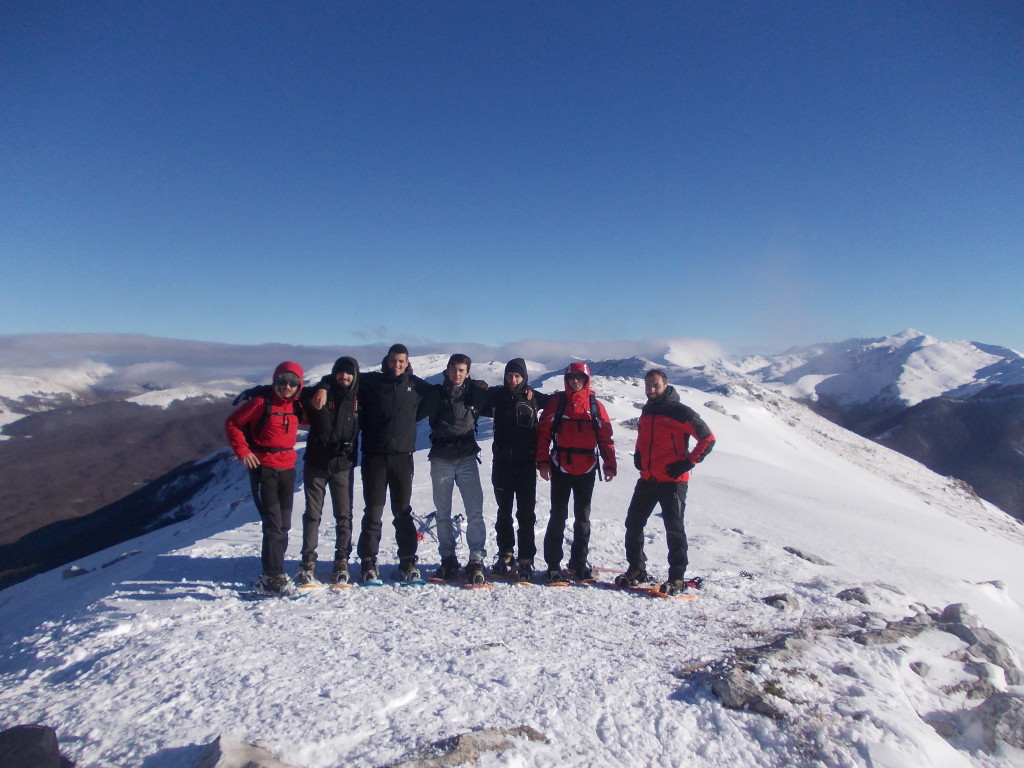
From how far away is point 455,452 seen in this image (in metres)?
7.38

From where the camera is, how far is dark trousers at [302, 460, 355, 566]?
23.0 feet

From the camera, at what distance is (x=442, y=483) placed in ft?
24.4

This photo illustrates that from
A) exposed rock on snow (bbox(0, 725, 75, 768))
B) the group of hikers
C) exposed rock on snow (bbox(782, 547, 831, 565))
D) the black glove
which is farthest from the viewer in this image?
exposed rock on snow (bbox(782, 547, 831, 565))

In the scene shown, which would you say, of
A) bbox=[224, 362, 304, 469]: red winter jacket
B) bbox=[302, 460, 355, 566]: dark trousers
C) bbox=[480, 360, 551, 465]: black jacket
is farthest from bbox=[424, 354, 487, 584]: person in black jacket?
bbox=[224, 362, 304, 469]: red winter jacket

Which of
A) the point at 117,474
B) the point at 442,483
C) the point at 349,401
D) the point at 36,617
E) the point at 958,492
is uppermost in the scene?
the point at 349,401

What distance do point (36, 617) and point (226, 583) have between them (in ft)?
7.14

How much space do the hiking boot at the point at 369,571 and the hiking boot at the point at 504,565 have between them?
5.21 feet

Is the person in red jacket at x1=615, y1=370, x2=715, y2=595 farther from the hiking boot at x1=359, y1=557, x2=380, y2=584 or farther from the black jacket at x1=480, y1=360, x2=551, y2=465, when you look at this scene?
the hiking boot at x1=359, y1=557, x2=380, y2=584

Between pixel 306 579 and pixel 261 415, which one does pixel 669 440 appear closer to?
pixel 306 579

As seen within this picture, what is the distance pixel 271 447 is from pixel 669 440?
503cm

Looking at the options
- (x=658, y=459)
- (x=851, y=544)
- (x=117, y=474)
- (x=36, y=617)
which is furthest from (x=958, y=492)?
(x=117, y=474)

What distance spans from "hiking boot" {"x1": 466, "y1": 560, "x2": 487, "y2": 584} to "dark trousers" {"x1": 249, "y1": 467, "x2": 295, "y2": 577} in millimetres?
2254

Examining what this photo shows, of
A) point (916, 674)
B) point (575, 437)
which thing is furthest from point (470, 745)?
point (916, 674)

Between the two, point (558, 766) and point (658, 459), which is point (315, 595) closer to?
point (558, 766)
